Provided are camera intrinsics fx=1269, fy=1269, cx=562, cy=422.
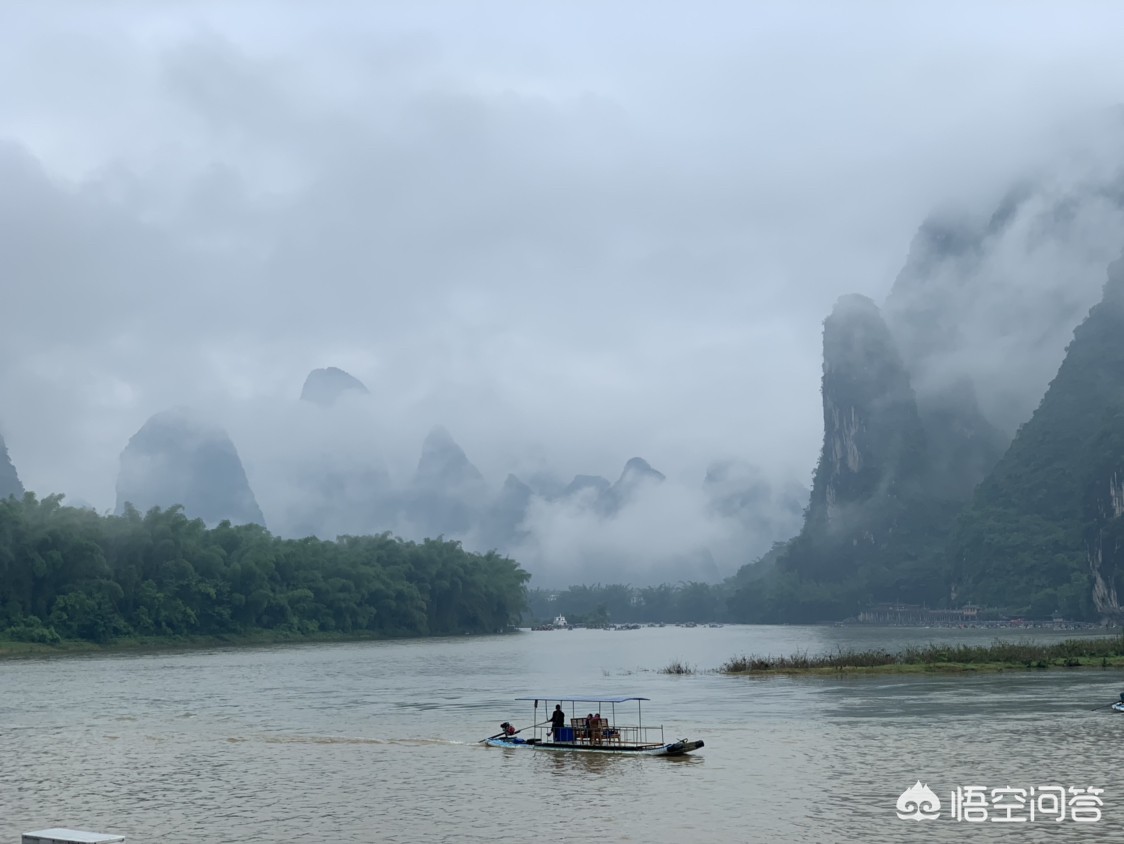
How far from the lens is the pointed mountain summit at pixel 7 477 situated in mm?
180250

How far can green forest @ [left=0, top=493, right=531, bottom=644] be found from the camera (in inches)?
3917

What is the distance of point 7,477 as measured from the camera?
182125mm

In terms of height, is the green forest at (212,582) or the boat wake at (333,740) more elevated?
the green forest at (212,582)

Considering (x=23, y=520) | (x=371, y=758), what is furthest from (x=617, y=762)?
(x=23, y=520)

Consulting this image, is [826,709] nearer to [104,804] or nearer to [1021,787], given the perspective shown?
[1021,787]

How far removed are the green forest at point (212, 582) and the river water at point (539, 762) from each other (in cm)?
4030

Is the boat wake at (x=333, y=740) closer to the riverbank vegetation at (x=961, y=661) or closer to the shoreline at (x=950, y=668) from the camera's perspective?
the shoreline at (x=950, y=668)

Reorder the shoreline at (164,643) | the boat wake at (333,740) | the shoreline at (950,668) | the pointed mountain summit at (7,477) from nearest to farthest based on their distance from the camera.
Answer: the boat wake at (333,740), the shoreline at (950,668), the shoreline at (164,643), the pointed mountain summit at (7,477)

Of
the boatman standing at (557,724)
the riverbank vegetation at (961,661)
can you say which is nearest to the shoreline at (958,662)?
the riverbank vegetation at (961,661)

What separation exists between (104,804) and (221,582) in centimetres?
8956

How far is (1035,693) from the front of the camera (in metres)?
47.9

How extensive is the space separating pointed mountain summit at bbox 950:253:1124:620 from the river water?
359 feet

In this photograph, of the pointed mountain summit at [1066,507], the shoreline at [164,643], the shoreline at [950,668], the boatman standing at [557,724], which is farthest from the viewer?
the pointed mountain summit at [1066,507]

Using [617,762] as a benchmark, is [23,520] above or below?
above
